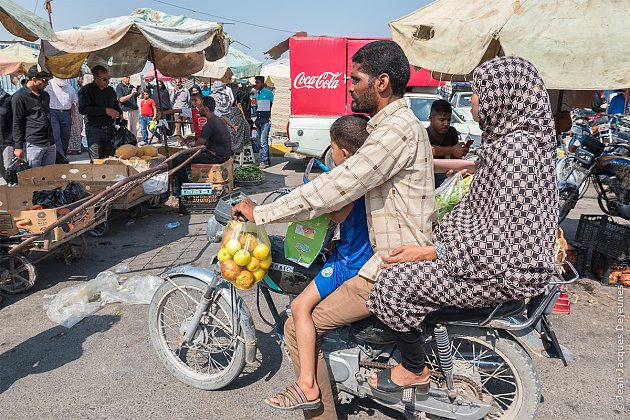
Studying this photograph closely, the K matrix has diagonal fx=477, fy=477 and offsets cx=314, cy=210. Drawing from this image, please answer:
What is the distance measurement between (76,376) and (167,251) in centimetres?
264

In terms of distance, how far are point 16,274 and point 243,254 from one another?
3260 mm

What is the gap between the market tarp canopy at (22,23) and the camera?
201 inches

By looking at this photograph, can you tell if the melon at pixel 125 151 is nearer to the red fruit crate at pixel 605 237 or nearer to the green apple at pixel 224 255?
the green apple at pixel 224 255

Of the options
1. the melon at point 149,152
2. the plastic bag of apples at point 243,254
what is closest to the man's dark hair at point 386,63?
the plastic bag of apples at point 243,254

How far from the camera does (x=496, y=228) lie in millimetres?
2111

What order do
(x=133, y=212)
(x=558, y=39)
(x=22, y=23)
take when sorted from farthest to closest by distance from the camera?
(x=133, y=212) < (x=22, y=23) < (x=558, y=39)

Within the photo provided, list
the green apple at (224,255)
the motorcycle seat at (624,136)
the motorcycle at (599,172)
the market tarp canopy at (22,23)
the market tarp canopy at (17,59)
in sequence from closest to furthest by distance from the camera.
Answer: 1. the green apple at (224,255)
2. the market tarp canopy at (22,23)
3. the motorcycle at (599,172)
4. the motorcycle seat at (624,136)
5. the market tarp canopy at (17,59)

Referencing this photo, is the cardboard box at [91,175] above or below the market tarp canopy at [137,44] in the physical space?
below

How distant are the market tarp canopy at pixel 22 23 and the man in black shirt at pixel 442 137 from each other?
4506mm

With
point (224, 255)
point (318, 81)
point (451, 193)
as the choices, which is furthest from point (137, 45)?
point (224, 255)

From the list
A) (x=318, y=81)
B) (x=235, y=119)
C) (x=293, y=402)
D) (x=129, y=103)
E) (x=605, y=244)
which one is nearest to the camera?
(x=293, y=402)

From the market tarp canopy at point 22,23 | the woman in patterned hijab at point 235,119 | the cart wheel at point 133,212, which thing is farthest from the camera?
the woman in patterned hijab at point 235,119

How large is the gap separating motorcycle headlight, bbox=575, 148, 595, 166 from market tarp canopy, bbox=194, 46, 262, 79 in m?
10.6

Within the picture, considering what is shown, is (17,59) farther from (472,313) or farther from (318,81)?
(472,313)
